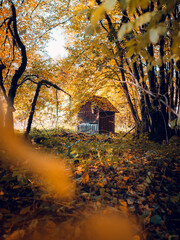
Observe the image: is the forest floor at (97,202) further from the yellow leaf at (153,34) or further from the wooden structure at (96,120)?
the wooden structure at (96,120)

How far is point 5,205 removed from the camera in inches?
71.2

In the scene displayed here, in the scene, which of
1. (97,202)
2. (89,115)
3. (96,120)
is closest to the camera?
(97,202)

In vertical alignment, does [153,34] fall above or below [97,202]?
above

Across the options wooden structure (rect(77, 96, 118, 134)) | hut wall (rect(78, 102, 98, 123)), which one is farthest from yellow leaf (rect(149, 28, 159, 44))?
hut wall (rect(78, 102, 98, 123))

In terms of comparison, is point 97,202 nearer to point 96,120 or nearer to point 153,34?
point 153,34

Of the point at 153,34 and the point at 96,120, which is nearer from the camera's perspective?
the point at 153,34

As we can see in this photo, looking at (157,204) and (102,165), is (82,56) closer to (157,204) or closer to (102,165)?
(102,165)

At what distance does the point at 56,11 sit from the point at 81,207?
934 cm

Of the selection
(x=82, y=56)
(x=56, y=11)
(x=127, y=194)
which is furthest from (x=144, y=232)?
(x=56, y=11)

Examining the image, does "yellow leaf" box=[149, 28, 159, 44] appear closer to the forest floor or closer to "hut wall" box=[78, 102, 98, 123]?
the forest floor

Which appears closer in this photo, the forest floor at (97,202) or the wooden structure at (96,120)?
the forest floor at (97,202)

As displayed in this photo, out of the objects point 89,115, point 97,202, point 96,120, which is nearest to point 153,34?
point 97,202

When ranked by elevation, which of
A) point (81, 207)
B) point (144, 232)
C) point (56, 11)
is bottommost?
point (144, 232)

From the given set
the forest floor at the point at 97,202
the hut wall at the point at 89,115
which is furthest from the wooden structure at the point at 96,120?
the forest floor at the point at 97,202
